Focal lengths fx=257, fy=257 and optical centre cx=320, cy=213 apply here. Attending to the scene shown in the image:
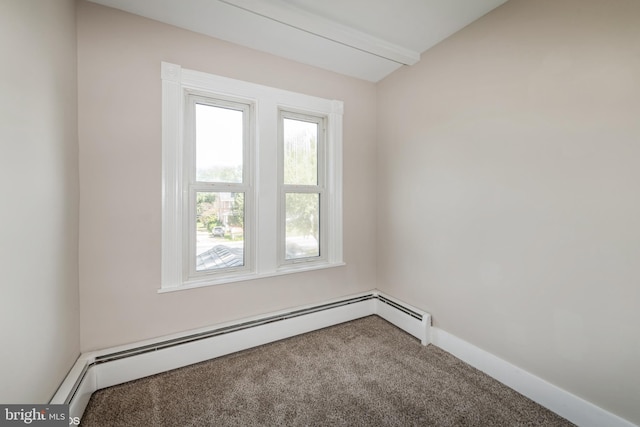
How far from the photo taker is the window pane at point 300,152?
259 cm

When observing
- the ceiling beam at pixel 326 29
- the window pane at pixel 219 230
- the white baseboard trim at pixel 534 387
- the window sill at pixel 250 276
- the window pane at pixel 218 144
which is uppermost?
the ceiling beam at pixel 326 29

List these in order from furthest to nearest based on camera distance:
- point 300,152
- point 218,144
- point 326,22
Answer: point 300,152 < point 218,144 < point 326,22

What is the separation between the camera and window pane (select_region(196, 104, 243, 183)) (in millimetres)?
2195

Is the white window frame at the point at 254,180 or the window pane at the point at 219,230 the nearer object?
the white window frame at the point at 254,180

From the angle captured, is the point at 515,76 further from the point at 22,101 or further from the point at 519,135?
the point at 22,101

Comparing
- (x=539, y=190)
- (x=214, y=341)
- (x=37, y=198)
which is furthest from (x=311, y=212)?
(x=37, y=198)

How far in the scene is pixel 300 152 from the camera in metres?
2.67

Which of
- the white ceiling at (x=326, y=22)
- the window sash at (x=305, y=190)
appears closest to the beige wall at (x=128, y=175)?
the white ceiling at (x=326, y=22)

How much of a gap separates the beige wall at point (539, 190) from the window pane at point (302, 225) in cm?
106

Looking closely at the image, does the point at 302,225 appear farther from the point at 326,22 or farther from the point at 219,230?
the point at 326,22

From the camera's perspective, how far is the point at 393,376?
6.23 ft

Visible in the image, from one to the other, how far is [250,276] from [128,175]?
1229 mm

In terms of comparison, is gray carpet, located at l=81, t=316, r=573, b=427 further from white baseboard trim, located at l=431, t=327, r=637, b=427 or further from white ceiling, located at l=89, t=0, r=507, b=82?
white ceiling, located at l=89, t=0, r=507, b=82

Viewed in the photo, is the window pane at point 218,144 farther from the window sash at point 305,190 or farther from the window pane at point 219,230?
the window sash at point 305,190
